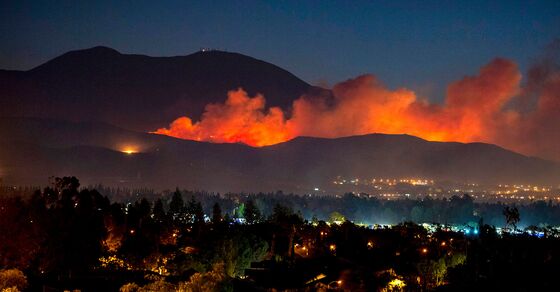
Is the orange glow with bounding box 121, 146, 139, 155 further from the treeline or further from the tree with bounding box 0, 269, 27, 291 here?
the tree with bounding box 0, 269, 27, 291

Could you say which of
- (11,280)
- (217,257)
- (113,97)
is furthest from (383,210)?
(11,280)

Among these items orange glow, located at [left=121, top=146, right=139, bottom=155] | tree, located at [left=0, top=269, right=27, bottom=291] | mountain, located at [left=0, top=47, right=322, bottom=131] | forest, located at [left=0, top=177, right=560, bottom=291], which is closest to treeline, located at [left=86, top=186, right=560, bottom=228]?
orange glow, located at [left=121, top=146, right=139, bottom=155]

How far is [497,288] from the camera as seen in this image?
29125 mm

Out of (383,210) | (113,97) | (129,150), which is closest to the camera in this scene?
(383,210)

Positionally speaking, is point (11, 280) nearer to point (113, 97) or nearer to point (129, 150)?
point (129, 150)

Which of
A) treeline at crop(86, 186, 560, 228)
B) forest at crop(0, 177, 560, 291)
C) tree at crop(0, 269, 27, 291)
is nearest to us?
tree at crop(0, 269, 27, 291)

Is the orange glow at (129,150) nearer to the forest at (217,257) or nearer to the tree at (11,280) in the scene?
the forest at (217,257)

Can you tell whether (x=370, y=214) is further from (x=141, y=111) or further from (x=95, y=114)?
(x=95, y=114)

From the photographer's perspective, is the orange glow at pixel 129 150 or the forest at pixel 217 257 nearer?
the forest at pixel 217 257

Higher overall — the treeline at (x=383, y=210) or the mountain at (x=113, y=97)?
the mountain at (x=113, y=97)

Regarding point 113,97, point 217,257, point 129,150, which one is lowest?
point 217,257

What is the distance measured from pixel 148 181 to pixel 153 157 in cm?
1063

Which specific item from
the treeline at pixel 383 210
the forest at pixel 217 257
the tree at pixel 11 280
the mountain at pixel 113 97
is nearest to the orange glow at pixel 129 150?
the mountain at pixel 113 97

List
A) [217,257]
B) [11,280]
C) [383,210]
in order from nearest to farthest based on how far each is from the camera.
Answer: [11,280] < [217,257] < [383,210]
